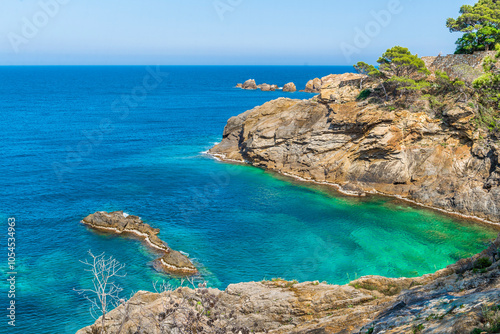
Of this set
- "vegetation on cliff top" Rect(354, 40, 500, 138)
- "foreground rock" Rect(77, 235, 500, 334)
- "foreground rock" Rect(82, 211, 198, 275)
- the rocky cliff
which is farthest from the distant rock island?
"foreground rock" Rect(77, 235, 500, 334)

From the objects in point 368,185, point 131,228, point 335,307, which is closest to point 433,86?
point 368,185

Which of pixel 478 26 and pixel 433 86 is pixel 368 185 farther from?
pixel 478 26

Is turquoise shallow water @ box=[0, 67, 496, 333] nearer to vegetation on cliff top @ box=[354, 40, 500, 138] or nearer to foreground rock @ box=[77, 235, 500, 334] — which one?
foreground rock @ box=[77, 235, 500, 334]

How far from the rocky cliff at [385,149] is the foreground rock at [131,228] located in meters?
29.5

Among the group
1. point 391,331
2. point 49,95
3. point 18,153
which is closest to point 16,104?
point 49,95

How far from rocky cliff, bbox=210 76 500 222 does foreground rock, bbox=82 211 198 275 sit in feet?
96.9

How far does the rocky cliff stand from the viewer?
51.7 meters

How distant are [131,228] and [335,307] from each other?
105ft

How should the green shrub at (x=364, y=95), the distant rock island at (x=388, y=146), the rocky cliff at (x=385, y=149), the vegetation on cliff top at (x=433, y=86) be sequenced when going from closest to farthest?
the rocky cliff at (x=385, y=149), the distant rock island at (x=388, y=146), the vegetation on cliff top at (x=433, y=86), the green shrub at (x=364, y=95)

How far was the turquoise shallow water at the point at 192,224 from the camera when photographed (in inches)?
1463

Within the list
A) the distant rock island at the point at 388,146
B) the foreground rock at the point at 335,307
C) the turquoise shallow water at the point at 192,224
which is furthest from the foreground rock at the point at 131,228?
the distant rock island at the point at 388,146

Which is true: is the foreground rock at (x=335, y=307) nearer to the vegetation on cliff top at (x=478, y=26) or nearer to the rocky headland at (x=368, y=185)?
the rocky headland at (x=368, y=185)

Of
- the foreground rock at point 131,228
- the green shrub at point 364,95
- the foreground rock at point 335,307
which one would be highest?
the green shrub at point 364,95

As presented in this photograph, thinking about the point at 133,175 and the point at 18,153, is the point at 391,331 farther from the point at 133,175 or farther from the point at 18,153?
the point at 18,153
